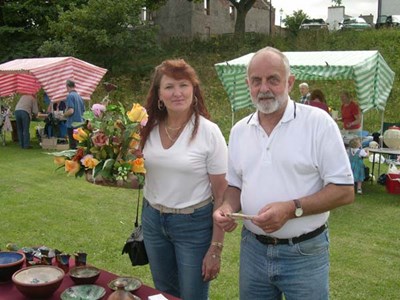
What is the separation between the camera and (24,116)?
11.3 metres

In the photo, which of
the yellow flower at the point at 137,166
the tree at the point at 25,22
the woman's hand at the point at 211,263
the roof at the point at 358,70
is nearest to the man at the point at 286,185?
the woman's hand at the point at 211,263

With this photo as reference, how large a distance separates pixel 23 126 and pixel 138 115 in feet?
32.1

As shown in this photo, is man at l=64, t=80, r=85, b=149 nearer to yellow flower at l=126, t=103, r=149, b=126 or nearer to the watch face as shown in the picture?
yellow flower at l=126, t=103, r=149, b=126

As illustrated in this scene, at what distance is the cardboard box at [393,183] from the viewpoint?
7418 mm

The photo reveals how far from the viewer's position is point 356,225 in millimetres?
5855

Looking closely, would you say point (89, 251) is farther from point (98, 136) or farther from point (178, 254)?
point (98, 136)

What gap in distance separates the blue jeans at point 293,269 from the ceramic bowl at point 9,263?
1065mm

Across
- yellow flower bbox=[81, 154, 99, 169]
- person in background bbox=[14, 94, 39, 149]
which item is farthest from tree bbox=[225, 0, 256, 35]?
yellow flower bbox=[81, 154, 99, 169]

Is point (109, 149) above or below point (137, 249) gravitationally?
above

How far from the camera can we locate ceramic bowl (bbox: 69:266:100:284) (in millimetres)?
2156

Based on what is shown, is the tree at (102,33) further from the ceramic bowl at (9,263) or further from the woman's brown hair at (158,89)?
the ceramic bowl at (9,263)

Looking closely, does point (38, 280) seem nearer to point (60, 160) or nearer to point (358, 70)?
point (60, 160)

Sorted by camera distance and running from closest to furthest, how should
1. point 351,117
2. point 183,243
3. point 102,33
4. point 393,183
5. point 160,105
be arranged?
point 183,243 < point 160,105 < point 393,183 < point 351,117 < point 102,33

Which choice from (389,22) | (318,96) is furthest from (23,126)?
(389,22)
